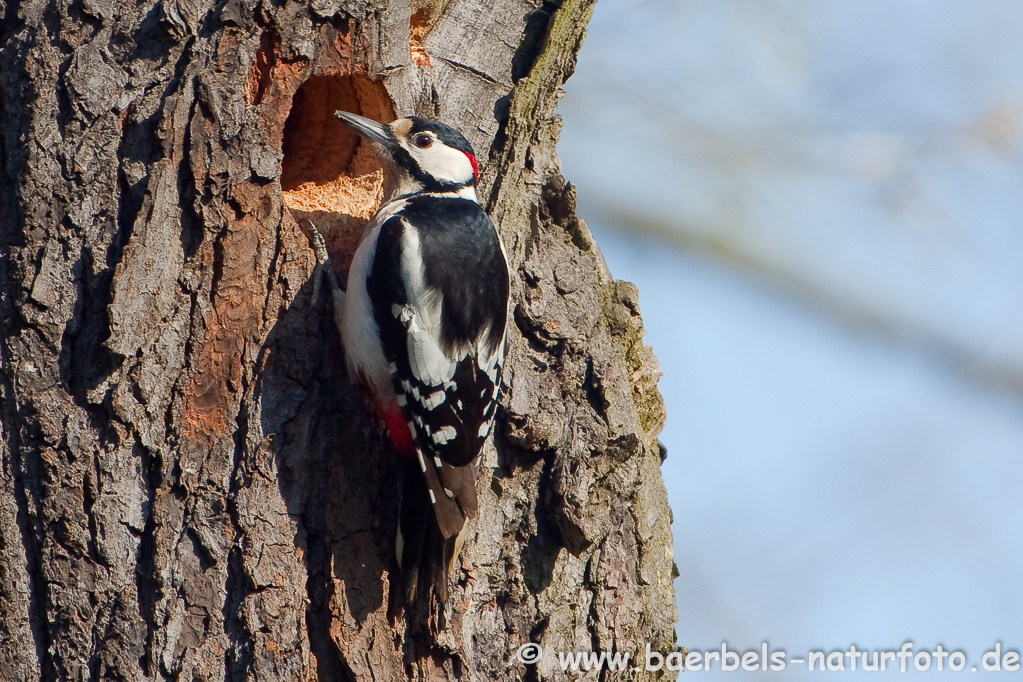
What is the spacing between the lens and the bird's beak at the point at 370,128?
3.81 metres

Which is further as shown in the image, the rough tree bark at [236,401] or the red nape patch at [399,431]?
the red nape patch at [399,431]

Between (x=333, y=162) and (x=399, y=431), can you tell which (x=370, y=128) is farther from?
(x=399, y=431)

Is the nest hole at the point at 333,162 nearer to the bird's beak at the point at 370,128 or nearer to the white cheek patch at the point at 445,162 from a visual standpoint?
the bird's beak at the point at 370,128

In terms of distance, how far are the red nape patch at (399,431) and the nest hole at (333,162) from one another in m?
0.79

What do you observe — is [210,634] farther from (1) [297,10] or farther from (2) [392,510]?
(1) [297,10]

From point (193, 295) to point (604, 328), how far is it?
56.3 inches

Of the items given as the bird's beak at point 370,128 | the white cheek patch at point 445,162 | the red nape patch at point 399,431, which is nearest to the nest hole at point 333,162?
the bird's beak at point 370,128

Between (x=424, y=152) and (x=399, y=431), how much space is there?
1127mm

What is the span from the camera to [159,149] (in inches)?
124

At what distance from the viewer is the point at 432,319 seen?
3.63 metres

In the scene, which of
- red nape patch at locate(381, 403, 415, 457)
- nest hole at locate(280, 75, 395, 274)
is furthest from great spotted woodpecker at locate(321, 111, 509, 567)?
nest hole at locate(280, 75, 395, 274)

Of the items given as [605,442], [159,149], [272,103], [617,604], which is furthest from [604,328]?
[159,149]

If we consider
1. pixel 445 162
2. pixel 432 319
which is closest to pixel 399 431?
pixel 432 319

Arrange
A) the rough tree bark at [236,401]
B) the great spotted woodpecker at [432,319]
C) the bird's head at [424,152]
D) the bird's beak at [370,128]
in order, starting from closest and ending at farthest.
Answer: the rough tree bark at [236,401] → the great spotted woodpecker at [432,319] → the bird's head at [424,152] → the bird's beak at [370,128]
